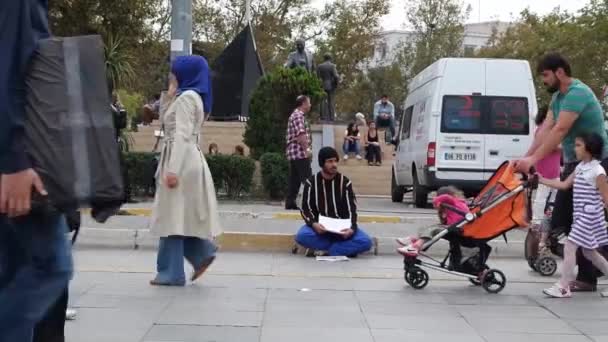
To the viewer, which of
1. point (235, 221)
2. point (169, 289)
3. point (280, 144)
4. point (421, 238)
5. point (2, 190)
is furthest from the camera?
point (280, 144)

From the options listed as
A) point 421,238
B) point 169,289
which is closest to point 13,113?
point 169,289

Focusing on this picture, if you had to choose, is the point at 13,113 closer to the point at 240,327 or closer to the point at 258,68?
the point at 240,327

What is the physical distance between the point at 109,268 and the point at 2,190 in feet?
18.2

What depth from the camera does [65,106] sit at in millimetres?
3500

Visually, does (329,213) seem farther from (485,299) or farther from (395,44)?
(395,44)

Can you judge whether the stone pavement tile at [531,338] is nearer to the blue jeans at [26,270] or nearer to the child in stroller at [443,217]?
the child in stroller at [443,217]

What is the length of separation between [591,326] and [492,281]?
151 centimetres

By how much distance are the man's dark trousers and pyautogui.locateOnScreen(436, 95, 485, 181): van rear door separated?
3.15 m

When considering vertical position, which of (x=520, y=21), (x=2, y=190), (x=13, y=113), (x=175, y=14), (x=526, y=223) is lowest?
(x=526, y=223)

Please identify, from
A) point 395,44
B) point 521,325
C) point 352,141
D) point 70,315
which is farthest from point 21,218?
point 395,44

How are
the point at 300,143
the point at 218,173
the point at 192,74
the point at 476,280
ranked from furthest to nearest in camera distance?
the point at 218,173 → the point at 300,143 → the point at 476,280 → the point at 192,74

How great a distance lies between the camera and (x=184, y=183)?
7656 mm

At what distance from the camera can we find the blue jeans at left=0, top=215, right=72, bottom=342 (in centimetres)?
351

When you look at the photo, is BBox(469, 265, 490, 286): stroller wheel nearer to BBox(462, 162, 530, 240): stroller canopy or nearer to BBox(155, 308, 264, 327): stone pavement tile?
BBox(462, 162, 530, 240): stroller canopy
